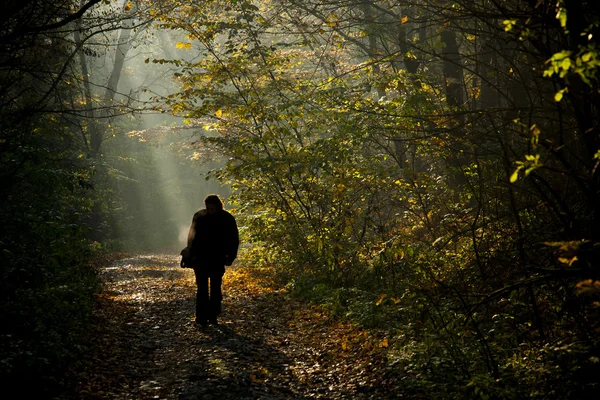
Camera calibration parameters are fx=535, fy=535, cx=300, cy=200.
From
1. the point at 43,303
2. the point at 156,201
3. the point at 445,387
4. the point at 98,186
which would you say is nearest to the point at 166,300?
the point at 43,303

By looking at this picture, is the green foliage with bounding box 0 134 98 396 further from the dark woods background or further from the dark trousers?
the dark trousers

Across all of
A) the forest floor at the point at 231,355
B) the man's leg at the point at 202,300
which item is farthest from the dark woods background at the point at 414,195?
the man's leg at the point at 202,300

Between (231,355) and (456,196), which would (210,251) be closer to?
(231,355)

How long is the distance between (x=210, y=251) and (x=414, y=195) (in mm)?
4440

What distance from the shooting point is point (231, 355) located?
283 inches

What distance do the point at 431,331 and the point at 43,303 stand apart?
16.8 feet

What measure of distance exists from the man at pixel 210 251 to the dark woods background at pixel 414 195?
180 centimetres

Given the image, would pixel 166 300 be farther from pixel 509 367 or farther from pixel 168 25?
pixel 509 367

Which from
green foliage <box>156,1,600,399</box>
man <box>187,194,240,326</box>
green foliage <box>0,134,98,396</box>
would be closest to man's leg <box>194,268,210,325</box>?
man <box>187,194,240,326</box>

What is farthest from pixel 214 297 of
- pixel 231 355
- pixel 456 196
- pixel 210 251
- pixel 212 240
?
pixel 456 196

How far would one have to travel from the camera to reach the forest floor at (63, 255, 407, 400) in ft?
19.5

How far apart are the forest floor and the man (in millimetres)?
376

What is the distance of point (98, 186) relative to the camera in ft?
93.5

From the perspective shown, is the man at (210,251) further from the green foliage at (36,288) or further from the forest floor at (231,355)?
the green foliage at (36,288)
